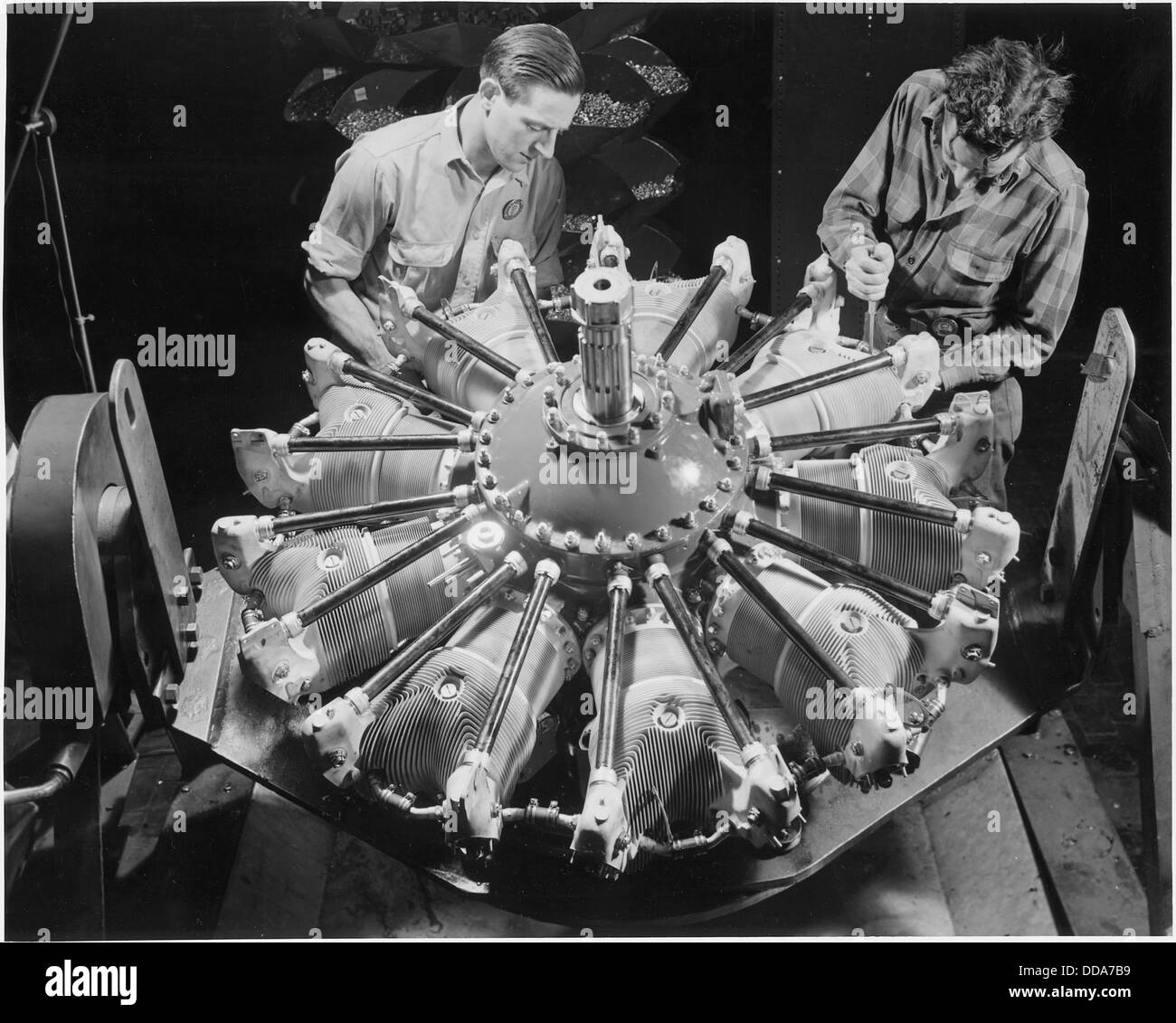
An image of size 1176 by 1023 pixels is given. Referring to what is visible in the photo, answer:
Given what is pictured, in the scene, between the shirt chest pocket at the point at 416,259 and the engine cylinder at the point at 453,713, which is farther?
the shirt chest pocket at the point at 416,259

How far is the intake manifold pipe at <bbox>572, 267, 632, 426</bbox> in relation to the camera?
4.09 m

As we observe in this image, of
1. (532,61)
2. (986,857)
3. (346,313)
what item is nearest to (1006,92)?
(532,61)

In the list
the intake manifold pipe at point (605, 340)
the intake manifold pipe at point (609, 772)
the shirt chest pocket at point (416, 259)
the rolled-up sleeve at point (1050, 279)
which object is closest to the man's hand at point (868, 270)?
the rolled-up sleeve at point (1050, 279)

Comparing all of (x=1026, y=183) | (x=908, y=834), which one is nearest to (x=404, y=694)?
(x=908, y=834)

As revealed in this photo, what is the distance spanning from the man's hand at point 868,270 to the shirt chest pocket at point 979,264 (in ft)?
0.75

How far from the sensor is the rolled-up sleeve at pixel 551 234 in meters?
5.40

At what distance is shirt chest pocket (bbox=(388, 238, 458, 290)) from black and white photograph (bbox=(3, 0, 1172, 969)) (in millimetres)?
15

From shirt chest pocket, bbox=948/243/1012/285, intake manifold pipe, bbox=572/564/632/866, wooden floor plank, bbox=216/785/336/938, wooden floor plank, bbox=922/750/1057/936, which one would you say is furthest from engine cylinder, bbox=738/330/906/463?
wooden floor plank, bbox=216/785/336/938

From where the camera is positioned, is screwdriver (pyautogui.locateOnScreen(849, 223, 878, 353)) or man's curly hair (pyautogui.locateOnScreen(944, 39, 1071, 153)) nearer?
man's curly hair (pyautogui.locateOnScreen(944, 39, 1071, 153))

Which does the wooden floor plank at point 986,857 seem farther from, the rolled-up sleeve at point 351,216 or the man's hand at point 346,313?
the rolled-up sleeve at point 351,216

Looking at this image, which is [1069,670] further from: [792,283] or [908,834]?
[792,283]

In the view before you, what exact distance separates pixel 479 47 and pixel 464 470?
4.67 feet

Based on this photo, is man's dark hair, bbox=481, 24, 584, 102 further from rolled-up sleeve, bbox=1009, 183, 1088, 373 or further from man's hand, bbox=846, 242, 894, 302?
rolled-up sleeve, bbox=1009, 183, 1088, 373

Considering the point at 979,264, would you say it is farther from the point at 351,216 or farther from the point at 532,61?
the point at 351,216
